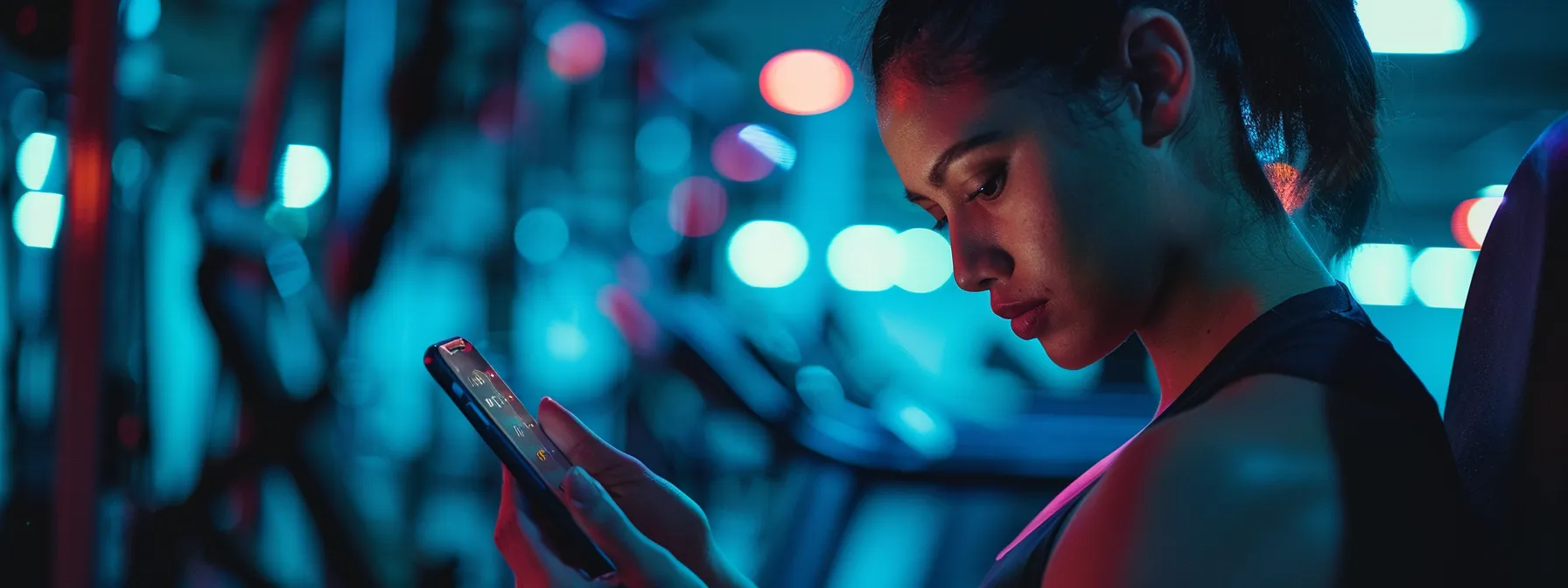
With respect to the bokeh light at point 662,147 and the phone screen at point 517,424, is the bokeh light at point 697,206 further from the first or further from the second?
the phone screen at point 517,424

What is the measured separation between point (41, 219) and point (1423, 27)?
2.71 metres

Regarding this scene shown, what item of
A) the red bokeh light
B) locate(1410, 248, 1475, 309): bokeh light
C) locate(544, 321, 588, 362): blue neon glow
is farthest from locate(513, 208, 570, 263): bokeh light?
the red bokeh light

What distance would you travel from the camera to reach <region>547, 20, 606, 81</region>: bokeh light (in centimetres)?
204

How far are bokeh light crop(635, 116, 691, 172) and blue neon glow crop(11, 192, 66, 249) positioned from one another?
1053 mm

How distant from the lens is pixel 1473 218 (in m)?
2.05

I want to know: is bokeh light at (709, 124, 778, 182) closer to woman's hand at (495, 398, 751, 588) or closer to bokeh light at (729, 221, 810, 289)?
bokeh light at (729, 221, 810, 289)

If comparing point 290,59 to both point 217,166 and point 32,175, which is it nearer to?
point 217,166

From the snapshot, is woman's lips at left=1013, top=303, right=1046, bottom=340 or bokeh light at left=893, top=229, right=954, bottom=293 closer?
woman's lips at left=1013, top=303, right=1046, bottom=340

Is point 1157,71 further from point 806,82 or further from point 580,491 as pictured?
point 806,82

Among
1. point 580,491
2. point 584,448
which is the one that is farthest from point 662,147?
point 580,491

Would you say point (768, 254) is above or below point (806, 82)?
below

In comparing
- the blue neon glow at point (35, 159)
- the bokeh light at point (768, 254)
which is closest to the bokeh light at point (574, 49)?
the bokeh light at point (768, 254)

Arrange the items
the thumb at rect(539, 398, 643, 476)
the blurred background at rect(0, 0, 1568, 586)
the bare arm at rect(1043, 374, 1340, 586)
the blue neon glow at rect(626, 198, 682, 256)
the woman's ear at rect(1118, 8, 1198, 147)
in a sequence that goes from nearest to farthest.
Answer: the bare arm at rect(1043, 374, 1340, 586), the woman's ear at rect(1118, 8, 1198, 147), the thumb at rect(539, 398, 643, 476), the blurred background at rect(0, 0, 1568, 586), the blue neon glow at rect(626, 198, 682, 256)

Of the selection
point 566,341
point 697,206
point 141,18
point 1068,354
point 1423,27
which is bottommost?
point 566,341
